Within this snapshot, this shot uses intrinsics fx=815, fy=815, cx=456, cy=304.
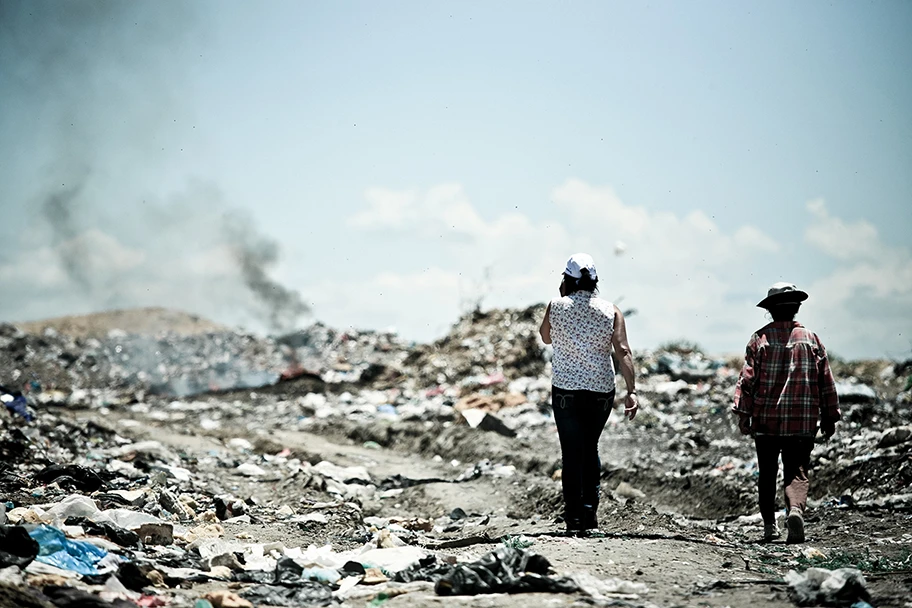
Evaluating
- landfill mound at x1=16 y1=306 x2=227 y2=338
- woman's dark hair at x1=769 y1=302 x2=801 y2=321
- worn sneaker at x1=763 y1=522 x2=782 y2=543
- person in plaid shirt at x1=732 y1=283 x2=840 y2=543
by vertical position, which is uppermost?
landfill mound at x1=16 y1=306 x2=227 y2=338

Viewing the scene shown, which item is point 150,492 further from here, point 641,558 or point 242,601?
point 641,558

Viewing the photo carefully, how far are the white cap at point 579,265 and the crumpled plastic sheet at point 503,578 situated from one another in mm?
1976

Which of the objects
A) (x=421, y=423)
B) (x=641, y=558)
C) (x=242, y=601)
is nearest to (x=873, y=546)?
(x=641, y=558)

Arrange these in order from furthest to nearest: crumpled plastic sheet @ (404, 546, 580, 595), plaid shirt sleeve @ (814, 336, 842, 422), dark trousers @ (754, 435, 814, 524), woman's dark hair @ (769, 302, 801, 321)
Result: woman's dark hair @ (769, 302, 801, 321)
plaid shirt sleeve @ (814, 336, 842, 422)
dark trousers @ (754, 435, 814, 524)
crumpled plastic sheet @ (404, 546, 580, 595)

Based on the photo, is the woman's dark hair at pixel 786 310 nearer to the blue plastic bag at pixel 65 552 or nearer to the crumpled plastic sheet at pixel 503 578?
the crumpled plastic sheet at pixel 503 578

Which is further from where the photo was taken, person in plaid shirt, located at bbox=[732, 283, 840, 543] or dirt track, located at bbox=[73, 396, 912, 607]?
person in plaid shirt, located at bbox=[732, 283, 840, 543]

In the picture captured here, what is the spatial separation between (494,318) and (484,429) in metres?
8.70

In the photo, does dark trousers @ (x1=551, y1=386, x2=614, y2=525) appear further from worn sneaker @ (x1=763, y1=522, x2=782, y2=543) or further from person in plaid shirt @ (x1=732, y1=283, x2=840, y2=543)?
worn sneaker @ (x1=763, y1=522, x2=782, y2=543)

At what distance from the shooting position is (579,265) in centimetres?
491

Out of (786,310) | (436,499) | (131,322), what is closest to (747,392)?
(786,310)

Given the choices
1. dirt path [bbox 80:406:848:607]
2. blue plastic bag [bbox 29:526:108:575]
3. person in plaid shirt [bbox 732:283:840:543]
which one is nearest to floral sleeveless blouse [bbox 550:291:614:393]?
dirt path [bbox 80:406:848:607]

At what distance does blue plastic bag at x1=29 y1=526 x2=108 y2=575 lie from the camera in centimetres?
334

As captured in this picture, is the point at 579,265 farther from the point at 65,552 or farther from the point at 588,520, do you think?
the point at 65,552

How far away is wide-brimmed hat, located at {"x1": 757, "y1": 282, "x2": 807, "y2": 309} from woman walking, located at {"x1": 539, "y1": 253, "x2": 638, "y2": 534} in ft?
3.46
